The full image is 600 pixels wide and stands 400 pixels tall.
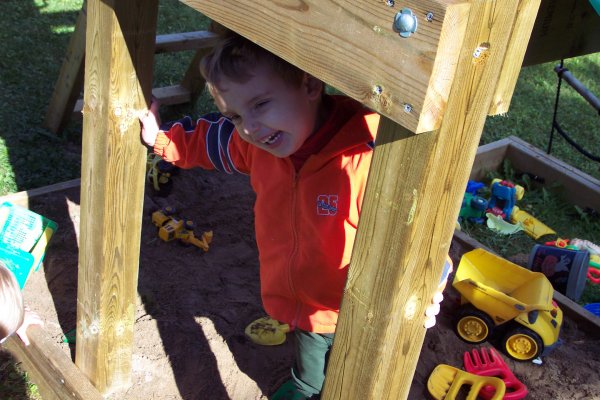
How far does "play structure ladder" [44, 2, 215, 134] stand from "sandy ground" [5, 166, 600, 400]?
0.70 metres

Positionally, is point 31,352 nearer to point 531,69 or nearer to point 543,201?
point 543,201

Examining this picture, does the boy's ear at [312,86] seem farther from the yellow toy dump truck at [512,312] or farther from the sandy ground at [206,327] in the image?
the yellow toy dump truck at [512,312]

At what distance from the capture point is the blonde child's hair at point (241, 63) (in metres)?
1.64

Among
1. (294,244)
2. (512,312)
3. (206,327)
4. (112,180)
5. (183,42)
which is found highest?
(112,180)

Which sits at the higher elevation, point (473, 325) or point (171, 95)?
point (171, 95)

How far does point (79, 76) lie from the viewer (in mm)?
3668

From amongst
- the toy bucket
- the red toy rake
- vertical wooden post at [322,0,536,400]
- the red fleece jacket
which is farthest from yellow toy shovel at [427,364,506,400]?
vertical wooden post at [322,0,536,400]

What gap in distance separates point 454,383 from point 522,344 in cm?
41

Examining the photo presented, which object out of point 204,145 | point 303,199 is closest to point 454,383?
point 303,199

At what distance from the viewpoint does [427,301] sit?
123 centimetres

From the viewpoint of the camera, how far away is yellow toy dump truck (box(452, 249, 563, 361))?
2.78 m

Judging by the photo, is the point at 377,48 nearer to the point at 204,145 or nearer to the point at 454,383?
the point at 204,145

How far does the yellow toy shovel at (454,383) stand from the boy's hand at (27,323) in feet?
5.18

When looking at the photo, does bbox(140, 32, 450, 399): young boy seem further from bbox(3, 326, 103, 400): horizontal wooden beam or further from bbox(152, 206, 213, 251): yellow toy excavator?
bbox(152, 206, 213, 251): yellow toy excavator
